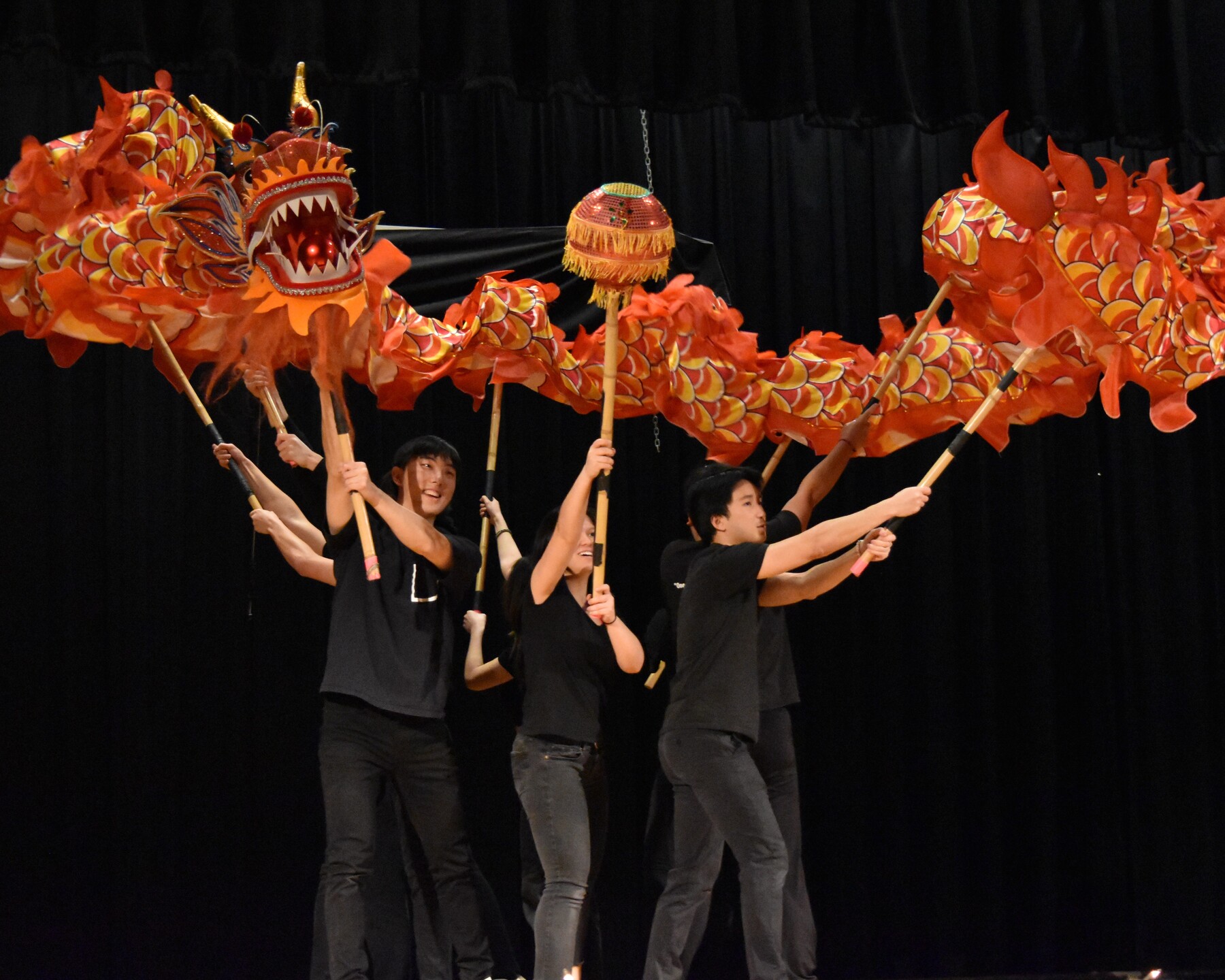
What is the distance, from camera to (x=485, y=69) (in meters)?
4.05

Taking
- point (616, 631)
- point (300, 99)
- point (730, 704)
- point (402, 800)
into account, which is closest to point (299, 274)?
point (300, 99)

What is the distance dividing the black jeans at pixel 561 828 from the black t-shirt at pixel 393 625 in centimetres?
26

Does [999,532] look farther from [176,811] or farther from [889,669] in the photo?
[176,811]

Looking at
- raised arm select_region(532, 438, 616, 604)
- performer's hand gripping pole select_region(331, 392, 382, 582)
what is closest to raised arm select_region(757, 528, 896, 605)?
raised arm select_region(532, 438, 616, 604)

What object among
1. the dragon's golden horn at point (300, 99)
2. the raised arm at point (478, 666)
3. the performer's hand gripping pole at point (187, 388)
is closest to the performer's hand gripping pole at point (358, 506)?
the performer's hand gripping pole at point (187, 388)

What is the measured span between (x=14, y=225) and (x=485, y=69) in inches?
63.9

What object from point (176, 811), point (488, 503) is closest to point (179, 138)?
point (488, 503)

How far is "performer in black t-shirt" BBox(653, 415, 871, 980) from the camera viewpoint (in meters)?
3.22

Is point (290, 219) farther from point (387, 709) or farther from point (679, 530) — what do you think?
point (679, 530)

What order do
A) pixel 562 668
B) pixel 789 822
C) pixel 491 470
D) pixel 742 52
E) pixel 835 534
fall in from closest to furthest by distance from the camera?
pixel 835 534
pixel 562 668
pixel 789 822
pixel 491 470
pixel 742 52

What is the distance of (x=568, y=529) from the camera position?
293cm

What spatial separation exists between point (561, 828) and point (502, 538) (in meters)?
0.85

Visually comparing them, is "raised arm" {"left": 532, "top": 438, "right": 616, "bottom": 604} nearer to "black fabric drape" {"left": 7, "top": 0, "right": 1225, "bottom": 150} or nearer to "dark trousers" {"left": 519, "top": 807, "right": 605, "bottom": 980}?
"dark trousers" {"left": 519, "top": 807, "right": 605, "bottom": 980}

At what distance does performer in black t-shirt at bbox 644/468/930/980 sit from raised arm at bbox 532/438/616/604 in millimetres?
289
